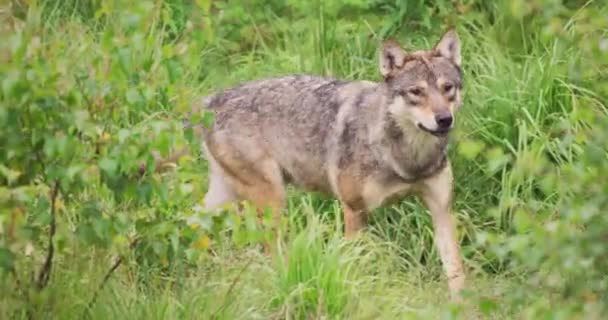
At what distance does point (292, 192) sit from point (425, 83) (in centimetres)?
134

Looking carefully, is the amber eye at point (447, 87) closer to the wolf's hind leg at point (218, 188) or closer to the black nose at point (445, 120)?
the black nose at point (445, 120)

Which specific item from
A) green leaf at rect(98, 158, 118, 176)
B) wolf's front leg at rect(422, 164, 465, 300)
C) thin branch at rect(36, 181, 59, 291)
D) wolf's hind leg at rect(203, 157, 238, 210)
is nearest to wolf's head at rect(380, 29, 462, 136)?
wolf's front leg at rect(422, 164, 465, 300)

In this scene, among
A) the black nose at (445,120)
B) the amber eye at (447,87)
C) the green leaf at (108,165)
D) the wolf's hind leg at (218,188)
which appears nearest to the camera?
the green leaf at (108,165)

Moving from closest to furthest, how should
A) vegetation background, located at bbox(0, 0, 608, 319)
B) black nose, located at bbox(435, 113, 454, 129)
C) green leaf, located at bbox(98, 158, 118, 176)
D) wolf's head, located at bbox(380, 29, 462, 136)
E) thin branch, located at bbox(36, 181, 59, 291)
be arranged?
vegetation background, located at bbox(0, 0, 608, 319)
green leaf, located at bbox(98, 158, 118, 176)
thin branch, located at bbox(36, 181, 59, 291)
black nose, located at bbox(435, 113, 454, 129)
wolf's head, located at bbox(380, 29, 462, 136)

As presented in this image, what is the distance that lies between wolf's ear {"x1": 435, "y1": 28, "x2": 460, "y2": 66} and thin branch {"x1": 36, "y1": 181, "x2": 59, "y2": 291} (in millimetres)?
2977

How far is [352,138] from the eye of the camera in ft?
30.0

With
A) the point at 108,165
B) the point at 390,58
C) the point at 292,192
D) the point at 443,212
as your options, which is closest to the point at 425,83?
the point at 390,58

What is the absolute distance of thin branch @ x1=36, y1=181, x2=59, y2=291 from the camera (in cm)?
624

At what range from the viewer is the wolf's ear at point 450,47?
902 centimetres

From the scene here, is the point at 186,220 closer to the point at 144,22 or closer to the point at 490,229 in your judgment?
the point at 144,22

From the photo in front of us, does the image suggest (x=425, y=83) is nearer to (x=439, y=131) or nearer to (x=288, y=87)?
(x=439, y=131)

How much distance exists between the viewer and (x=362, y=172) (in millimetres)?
9055

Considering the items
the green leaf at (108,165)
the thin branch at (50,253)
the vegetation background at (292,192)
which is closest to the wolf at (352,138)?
the vegetation background at (292,192)

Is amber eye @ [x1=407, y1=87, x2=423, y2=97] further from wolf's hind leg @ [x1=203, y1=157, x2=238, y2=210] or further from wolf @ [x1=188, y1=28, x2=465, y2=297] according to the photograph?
wolf's hind leg @ [x1=203, y1=157, x2=238, y2=210]
